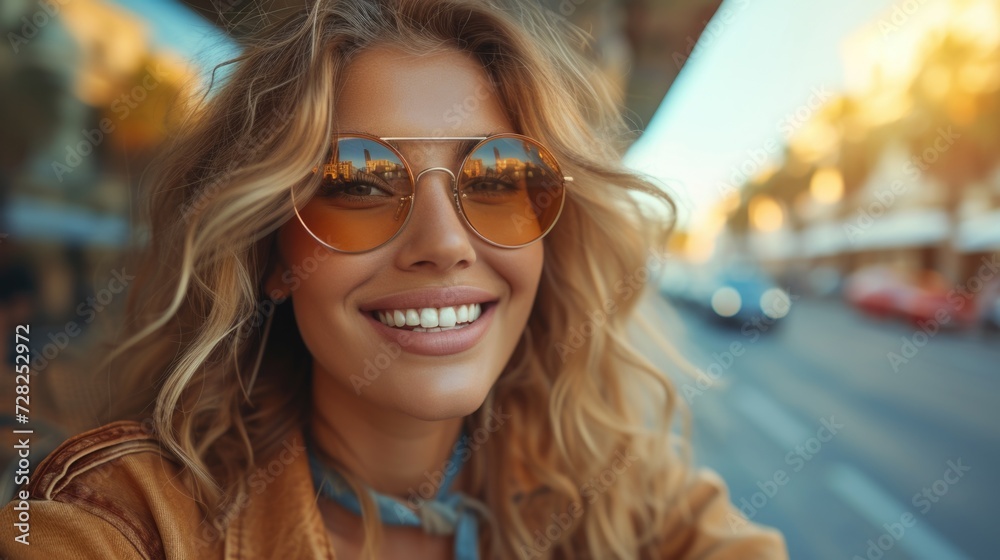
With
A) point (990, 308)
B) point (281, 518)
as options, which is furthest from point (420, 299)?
point (990, 308)

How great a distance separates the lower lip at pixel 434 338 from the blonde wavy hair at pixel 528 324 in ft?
1.05

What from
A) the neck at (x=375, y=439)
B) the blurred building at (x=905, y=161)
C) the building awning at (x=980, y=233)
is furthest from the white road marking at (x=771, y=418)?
the building awning at (x=980, y=233)

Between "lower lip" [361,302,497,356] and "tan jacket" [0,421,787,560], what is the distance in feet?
1.39

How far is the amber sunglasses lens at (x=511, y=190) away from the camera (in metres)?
1.33

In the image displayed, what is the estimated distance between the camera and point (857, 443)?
7922 mm

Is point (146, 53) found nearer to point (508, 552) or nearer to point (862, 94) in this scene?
point (508, 552)

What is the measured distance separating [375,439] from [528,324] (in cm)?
56

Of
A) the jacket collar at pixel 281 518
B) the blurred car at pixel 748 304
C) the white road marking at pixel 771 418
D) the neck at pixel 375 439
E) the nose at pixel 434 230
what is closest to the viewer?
the nose at pixel 434 230

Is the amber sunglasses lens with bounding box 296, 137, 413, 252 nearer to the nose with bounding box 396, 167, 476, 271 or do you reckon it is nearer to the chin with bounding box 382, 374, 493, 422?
the nose with bounding box 396, 167, 476, 271

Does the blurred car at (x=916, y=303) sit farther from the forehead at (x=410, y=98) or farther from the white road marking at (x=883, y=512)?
the forehead at (x=410, y=98)

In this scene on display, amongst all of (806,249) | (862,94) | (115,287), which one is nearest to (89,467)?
(115,287)

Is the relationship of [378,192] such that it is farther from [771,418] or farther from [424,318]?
[771,418]

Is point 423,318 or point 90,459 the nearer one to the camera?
point 90,459

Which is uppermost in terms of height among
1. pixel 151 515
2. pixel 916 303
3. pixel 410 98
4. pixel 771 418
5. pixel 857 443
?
pixel 410 98
